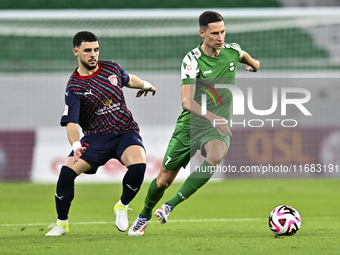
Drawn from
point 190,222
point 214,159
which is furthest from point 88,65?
point 190,222

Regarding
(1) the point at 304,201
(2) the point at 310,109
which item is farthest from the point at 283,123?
(1) the point at 304,201

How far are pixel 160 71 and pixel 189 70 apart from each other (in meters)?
13.0

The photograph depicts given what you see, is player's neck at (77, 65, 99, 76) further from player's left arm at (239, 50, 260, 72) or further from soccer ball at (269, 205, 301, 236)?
soccer ball at (269, 205, 301, 236)

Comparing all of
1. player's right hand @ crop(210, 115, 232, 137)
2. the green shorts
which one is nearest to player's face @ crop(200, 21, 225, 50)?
player's right hand @ crop(210, 115, 232, 137)

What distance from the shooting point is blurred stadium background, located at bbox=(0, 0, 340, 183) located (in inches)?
550

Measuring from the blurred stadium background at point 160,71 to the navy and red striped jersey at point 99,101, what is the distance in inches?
252

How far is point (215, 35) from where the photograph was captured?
19.6 feet

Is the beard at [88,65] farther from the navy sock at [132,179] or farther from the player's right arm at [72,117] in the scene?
the navy sock at [132,179]

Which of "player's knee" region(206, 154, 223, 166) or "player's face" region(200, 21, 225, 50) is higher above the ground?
"player's face" region(200, 21, 225, 50)

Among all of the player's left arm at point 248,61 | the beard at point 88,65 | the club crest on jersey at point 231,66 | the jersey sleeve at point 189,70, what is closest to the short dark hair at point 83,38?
the beard at point 88,65

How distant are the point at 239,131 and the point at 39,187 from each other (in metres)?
6.07

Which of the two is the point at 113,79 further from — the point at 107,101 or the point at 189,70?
the point at 189,70

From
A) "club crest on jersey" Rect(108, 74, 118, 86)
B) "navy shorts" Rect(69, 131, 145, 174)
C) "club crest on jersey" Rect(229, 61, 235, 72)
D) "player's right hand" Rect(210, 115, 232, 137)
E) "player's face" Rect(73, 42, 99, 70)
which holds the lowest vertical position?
"navy shorts" Rect(69, 131, 145, 174)

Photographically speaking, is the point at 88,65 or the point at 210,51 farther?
the point at 210,51
